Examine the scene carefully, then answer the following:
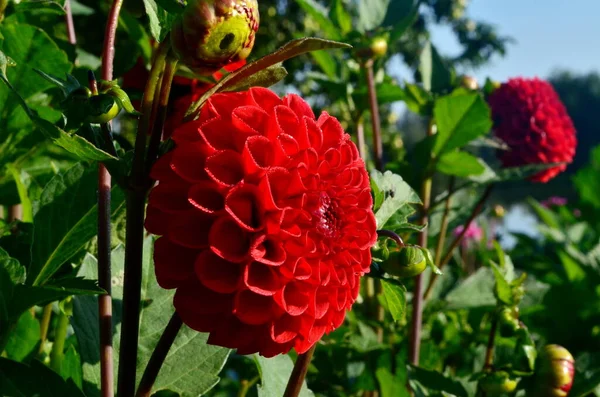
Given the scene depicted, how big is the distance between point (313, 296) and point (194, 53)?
0.65ft

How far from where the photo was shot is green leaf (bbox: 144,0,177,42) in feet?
1.87

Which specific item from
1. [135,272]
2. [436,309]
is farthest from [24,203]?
[436,309]

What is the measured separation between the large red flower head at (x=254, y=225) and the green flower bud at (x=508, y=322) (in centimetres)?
41

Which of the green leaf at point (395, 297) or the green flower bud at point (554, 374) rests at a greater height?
the green leaf at point (395, 297)

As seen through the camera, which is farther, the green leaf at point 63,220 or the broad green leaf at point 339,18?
the broad green leaf at point 339,18

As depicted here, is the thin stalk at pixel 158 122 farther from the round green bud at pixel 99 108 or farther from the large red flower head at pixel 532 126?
the large red flower head at pixel 532 126

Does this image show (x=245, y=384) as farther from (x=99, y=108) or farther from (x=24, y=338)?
(x=99, y=108)

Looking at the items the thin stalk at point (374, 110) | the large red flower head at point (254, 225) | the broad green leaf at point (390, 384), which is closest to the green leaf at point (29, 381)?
the large red flower head at point (254, 225)

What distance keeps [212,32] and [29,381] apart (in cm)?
33

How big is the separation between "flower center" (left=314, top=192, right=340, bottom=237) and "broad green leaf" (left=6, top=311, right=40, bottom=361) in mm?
381

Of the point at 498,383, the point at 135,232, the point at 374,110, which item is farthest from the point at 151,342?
the point at 374,110

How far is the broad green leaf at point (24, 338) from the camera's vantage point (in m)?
0.75

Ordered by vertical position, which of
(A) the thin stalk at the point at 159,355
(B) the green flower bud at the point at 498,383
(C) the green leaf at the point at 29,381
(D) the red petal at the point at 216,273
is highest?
(D) the red petal at the point at 216,273

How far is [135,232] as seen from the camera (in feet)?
1.74
